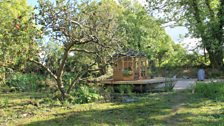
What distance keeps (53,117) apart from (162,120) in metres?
2.71

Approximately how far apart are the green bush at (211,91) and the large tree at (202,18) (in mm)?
7718

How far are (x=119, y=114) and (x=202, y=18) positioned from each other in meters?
15.2

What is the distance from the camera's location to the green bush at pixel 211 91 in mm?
10766

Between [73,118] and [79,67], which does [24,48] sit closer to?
[73,118]

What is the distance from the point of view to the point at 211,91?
11328 mm

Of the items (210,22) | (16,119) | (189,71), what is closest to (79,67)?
(210,22)

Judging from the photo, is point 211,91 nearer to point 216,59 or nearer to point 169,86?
point 169,86

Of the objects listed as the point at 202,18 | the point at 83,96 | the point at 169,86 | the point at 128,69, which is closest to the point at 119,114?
the point at 83,96

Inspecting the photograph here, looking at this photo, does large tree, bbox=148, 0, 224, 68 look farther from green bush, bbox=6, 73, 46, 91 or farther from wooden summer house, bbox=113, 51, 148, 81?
green bush, bbox=6, 73, 46, 91

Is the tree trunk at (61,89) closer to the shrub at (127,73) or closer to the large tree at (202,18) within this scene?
the shrub at (127,73)

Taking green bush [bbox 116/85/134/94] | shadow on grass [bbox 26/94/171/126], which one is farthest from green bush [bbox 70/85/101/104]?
green bush [bbox 116/85/134/94]

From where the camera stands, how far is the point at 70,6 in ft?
33.0

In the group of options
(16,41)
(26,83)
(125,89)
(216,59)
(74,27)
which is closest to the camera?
(16,41)

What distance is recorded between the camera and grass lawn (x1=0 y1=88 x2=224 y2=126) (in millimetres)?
6973
